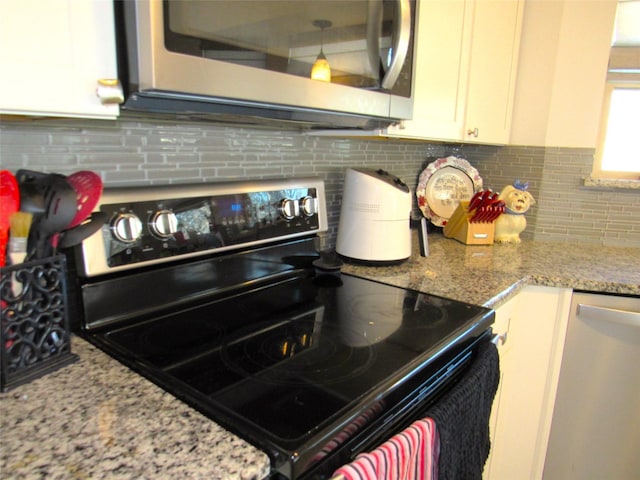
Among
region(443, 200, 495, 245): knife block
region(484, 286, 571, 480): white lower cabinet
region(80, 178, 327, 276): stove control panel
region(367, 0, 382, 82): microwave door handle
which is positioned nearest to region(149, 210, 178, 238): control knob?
region(80, 178, 327, 276): stove control panel

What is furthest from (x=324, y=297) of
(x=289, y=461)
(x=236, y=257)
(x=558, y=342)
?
(x=558, y=342)

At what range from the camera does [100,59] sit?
0.62 m

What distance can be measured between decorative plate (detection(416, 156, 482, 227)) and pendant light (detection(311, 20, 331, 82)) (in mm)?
1130

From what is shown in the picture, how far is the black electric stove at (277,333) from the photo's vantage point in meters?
0.63

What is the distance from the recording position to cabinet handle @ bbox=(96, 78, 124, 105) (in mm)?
616

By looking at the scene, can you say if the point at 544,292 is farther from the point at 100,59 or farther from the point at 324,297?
the point at 100,59

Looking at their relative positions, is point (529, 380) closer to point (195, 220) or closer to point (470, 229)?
point (470, 229)

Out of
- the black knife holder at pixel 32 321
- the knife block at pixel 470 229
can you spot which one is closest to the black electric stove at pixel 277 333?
the black knife holder at pixel 32 321

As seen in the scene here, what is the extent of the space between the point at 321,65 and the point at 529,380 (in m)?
1.27

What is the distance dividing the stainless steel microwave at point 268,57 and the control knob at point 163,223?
0.23 meters

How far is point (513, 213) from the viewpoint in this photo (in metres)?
1.82

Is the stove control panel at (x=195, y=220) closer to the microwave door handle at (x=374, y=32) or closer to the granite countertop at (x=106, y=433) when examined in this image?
the granite countertop at (x=106, y=433)

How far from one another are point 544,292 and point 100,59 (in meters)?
1.40

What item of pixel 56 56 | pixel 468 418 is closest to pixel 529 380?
pixel 468 418
